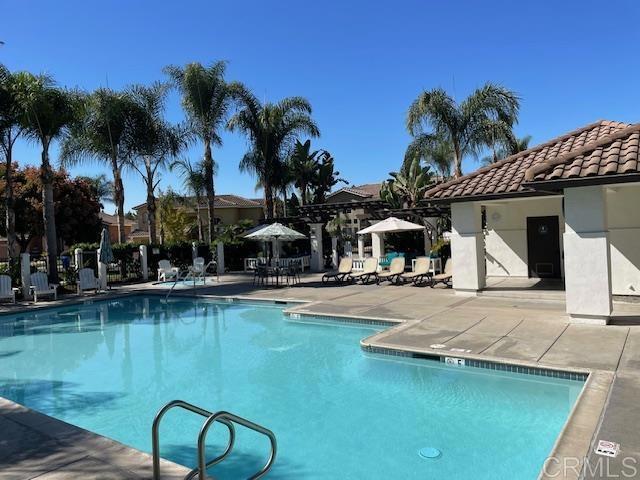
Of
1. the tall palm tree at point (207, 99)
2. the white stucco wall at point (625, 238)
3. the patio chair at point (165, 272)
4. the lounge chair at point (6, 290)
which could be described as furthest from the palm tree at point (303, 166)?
the white stucco wall at point (625, 238)

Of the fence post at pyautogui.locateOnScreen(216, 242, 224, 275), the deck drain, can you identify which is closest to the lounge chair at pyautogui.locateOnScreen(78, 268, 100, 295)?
the fence post at pyautogui.locateOnScreen(216, 242, 224, 275)

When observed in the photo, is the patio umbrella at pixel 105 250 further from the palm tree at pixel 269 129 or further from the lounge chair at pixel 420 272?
the lounge chair at pixel 420 272

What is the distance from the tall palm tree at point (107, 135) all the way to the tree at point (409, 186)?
1553cm

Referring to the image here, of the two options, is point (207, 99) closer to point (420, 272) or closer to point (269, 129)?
point (269, 129)

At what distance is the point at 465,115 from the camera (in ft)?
82.9

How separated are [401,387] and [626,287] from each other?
8524mm

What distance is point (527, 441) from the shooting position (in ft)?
19.3

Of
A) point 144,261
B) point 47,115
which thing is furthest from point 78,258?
point 47,115

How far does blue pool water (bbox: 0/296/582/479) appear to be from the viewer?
5.69m

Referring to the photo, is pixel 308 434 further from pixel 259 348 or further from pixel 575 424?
pixel 259 348

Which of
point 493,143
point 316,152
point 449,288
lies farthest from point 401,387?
point 316,152

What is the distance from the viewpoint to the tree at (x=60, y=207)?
116 ft

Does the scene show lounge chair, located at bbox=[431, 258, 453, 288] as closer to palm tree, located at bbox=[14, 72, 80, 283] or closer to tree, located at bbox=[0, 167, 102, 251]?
palm tree, located at bbox=[14, 72, 80, 283]

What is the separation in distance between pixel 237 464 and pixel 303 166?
28746mm
